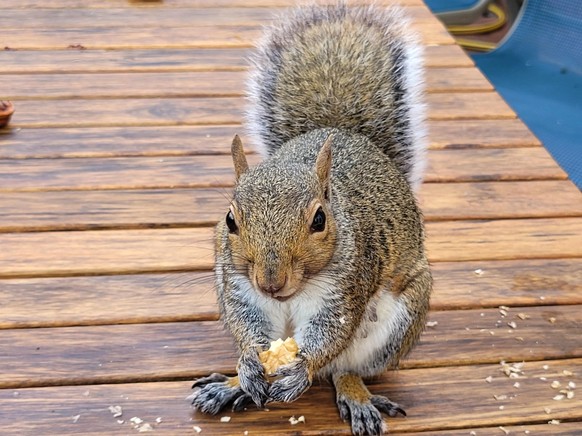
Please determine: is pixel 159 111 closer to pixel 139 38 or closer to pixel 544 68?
pixel 139 38

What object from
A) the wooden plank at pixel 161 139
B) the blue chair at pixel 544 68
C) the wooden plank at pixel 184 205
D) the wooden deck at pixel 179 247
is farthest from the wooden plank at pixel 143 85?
the blue chair at pixel 544 68

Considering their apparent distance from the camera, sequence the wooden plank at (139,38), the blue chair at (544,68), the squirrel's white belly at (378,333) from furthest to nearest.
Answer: the blue chair at (544,68)
the wooden plank at (139,38)
the squirrel's white belly at (378,333)

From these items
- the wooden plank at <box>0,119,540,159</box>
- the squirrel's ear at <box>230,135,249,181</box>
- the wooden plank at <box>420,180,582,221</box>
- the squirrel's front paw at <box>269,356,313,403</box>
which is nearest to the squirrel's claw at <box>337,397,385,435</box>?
the squirrel's front paw at <box>269,356,313,403</box>

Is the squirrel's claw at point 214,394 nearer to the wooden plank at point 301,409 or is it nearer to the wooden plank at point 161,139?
the wooden plank at point 301,409

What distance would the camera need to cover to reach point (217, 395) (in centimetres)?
202

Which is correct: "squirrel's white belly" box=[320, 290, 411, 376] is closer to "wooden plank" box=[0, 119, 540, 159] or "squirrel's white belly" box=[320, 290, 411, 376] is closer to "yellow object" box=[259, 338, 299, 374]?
"yellow object" box=[259, 338, 299, 374]

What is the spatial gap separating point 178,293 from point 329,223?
686 mm

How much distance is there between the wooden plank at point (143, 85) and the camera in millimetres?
3328

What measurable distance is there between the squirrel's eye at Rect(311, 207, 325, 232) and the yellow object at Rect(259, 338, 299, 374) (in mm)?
263

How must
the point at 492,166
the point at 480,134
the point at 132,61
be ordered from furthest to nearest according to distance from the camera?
the point at 132,61, the point at 480,134, the point at 492,166

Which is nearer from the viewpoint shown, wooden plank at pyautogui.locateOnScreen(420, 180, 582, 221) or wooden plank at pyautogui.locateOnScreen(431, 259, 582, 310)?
wooden plank at pyautogui.locateOnScreen(431, 259, 582, 310)

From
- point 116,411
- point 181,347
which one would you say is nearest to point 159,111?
point 181,347

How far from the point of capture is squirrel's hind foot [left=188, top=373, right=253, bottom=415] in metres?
2.01

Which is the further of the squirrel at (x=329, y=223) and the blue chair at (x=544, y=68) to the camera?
the blue chair at (x=544, y=68)
